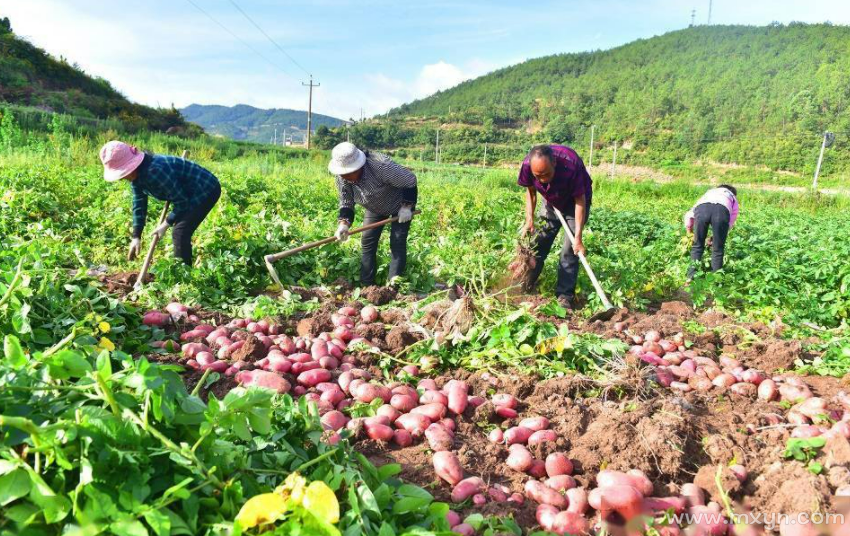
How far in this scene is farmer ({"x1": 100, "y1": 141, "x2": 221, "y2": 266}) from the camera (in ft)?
13.6

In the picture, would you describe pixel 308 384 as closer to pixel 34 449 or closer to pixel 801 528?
pixel 34 449

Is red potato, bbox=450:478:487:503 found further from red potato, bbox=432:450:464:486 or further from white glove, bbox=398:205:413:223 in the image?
white glove, bbox=398:205:413:223

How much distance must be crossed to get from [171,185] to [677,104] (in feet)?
245

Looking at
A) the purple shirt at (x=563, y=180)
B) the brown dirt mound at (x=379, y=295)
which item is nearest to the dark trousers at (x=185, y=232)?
the brown dirt mound at (x=379, y=295)

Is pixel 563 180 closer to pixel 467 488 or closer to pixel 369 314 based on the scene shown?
pixel 369 314

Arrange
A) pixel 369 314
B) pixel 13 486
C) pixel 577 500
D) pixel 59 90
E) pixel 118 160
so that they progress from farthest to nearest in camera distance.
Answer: pixel 59 90, pixel 118 160, pixel 369 314, pixel 577 500, pixel 13 486

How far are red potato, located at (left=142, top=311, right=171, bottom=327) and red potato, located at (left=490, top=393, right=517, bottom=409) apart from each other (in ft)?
6.60

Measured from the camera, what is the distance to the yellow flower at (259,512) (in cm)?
109

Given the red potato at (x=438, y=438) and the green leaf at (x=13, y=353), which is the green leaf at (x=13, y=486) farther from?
the red potato at (x=438, y=438)

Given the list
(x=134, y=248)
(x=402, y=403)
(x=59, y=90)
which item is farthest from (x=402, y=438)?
(x=59, y=90)

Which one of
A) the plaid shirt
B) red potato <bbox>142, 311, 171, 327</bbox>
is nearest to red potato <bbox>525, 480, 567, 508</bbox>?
red potato <bbox>142, 311, 171, 327</bbox>

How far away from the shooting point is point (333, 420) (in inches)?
88.8

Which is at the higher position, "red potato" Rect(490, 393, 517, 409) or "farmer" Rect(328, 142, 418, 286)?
"farmer" Rect(328, 142, 418, 286)

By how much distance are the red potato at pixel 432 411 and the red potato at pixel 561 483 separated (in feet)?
1.83
